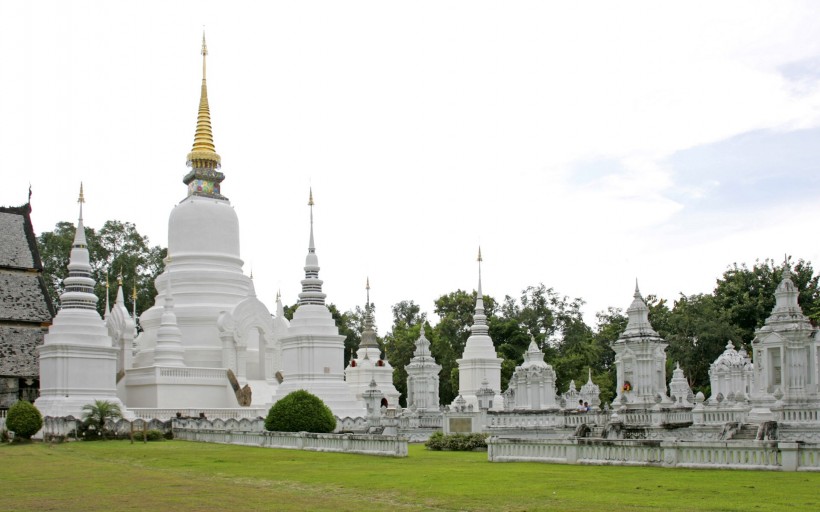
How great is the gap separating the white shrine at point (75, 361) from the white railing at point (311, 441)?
16.5 feet

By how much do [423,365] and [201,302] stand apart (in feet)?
40.8

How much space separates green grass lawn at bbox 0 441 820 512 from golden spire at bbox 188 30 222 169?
29.0m

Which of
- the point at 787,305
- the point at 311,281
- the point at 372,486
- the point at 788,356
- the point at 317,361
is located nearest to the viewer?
the point at 372,486

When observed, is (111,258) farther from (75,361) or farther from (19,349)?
(75,361)

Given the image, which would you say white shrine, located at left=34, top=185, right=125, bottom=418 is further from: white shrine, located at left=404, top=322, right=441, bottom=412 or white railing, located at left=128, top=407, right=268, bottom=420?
white shrine, located at left=404, top=322, right=441, bottom=412

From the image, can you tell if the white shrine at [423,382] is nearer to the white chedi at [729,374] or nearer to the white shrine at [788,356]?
the white chedi at [729,374]

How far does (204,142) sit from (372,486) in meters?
38.0

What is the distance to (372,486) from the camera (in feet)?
54.7

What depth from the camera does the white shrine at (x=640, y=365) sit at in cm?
3250

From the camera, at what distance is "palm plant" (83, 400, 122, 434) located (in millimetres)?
34281

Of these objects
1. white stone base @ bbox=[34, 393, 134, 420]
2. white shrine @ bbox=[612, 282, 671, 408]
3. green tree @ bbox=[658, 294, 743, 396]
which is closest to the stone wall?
white stone base @ bbox=[34, 393, 134, 420]

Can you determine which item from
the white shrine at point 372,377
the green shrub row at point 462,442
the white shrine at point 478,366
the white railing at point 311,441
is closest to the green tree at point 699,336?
the white shrine at point 478,366

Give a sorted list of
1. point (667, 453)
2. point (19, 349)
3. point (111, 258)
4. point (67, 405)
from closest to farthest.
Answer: point (667, 453), point (67, 405), point (19, 349), point (111, 258)

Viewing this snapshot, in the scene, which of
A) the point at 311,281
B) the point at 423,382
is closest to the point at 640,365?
the point at 423,382
